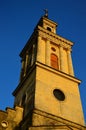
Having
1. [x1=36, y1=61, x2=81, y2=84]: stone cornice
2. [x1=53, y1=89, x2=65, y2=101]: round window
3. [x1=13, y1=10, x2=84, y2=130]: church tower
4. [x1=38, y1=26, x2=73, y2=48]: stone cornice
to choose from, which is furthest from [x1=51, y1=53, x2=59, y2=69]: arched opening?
[x1=53, y1=89, x2=65, y2=101]: round window

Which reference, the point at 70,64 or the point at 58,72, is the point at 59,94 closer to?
the point at 58,72

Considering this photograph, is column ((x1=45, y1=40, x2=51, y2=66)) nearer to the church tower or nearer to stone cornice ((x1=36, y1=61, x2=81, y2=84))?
the church tower

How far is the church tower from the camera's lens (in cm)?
2102

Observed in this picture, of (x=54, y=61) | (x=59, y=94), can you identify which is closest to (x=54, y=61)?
(x=54, y=61)

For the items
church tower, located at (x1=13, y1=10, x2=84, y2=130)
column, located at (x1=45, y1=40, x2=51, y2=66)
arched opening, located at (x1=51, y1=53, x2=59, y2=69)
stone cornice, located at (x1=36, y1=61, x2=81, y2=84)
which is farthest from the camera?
arched opening, located at (x1=51, y1=53, x2=59, y2=69)

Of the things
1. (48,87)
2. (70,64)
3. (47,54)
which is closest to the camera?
(48,87)

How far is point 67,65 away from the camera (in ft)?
96.8

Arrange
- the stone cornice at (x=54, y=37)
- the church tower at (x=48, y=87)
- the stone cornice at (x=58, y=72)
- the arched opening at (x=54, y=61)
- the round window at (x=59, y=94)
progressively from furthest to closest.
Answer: the stone cornice at (x=54, y=37) < the arched opening at (x=54, y=61) < the stone cornice at (x=58, y=72) < the round window at (x=59, y=94) < the church tower at (x=48, y=87)

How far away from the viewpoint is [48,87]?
24062 millimetres

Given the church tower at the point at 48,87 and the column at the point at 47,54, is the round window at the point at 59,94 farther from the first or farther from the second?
the column at the point at 47,54

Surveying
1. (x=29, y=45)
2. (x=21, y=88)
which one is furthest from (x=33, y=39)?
(x=21, y=88)

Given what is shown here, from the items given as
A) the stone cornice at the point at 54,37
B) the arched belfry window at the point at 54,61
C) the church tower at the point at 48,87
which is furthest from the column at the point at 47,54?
the stone cornice at the point at 54,37

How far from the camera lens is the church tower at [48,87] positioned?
2102cm

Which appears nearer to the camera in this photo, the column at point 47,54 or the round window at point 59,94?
the round window at point 59,94
